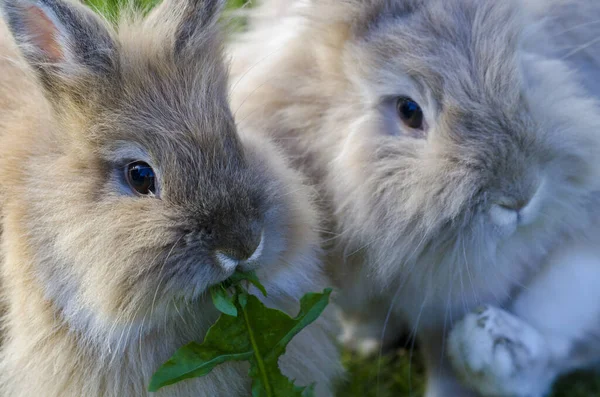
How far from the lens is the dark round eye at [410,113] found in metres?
1.58

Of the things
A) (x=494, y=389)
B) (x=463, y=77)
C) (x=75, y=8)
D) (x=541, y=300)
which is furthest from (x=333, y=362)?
(x=75, y=8)

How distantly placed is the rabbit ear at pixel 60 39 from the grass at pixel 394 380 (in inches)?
45.7

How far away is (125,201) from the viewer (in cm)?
121

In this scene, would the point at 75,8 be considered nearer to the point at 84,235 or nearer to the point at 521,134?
the point at 84,235

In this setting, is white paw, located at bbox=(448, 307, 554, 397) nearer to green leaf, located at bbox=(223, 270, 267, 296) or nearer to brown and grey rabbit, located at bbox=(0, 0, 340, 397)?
brown and grey rabbit, located at bbox=(0, 0, 340, 397)

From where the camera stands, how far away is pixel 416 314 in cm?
183

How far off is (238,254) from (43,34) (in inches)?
20.7

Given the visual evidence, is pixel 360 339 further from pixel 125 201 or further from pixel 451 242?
pixel 125 201

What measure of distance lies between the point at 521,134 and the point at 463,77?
0.17 meters

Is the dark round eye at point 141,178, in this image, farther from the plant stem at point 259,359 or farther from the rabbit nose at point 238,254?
the plant stem at point 259,359

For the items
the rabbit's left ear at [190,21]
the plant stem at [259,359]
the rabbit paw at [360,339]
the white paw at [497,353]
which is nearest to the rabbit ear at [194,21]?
the rabbit's left ear at [190,21]

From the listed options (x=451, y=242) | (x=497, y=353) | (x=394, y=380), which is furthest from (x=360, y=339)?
(x=451, y=242)

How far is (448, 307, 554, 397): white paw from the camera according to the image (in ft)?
5.83

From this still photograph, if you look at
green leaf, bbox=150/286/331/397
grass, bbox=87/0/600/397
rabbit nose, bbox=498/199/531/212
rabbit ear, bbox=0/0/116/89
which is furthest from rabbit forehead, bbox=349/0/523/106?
grass, bbox=87/0/600/397
